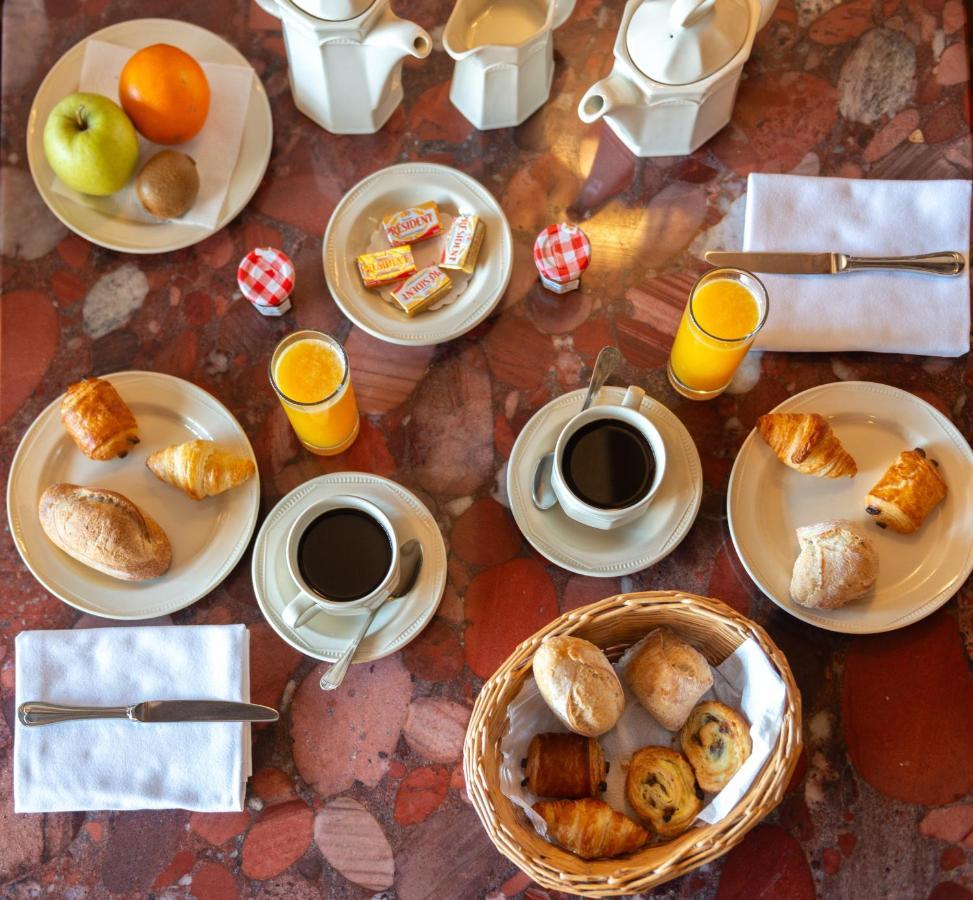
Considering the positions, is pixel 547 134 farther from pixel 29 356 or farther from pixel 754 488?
pixel 29 356

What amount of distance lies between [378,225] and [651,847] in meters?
0.96

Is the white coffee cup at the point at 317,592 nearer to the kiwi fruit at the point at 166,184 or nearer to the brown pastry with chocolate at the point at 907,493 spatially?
the kiwi fruit at the point at 166,184

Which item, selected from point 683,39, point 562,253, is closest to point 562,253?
point 562,253

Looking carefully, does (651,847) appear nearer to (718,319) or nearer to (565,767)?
(565,767)

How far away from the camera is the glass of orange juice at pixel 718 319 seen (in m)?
1.24

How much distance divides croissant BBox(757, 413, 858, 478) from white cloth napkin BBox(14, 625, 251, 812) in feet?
2.56

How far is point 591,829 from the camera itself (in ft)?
3.62

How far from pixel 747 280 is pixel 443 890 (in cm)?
93

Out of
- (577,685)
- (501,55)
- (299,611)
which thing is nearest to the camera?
(577,685)

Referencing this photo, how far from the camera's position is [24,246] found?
144 cm

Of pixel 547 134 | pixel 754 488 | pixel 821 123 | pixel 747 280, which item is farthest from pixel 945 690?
pixel 547 134

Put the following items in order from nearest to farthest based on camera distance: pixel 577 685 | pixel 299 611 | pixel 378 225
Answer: pixel 577 685
pixel 299 611
pixel 378 225

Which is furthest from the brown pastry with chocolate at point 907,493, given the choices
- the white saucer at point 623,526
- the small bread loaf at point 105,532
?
the small bread loaf at point 105,532

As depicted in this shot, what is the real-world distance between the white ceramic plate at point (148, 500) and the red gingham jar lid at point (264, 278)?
0.54 feet
